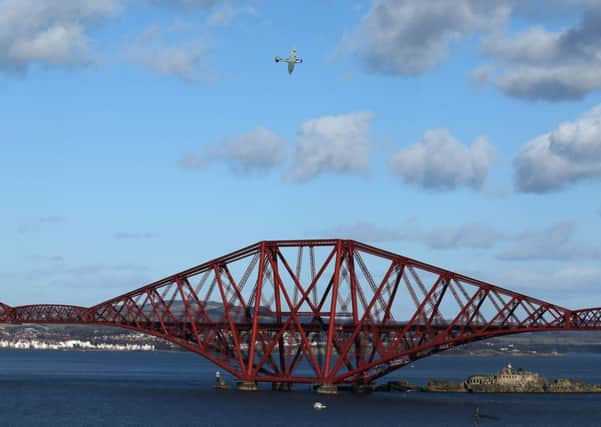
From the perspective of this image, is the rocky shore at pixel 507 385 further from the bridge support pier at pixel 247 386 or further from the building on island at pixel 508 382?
the bridge support pier at pixel 247 386

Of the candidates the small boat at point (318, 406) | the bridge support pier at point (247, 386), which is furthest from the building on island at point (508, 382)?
the small boat at point (318, 406)

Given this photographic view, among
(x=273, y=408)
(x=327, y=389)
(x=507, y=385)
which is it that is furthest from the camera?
(x=507, y=385)

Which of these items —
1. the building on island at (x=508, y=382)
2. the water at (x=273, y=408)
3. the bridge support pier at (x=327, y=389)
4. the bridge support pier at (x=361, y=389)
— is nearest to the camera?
the water at (x=273, y=408)

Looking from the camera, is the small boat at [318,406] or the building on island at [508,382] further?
the building on island at [508,382]

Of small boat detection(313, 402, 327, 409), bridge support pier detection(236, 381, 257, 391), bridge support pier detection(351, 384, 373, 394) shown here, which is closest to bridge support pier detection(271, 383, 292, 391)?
bridge support pier detection(236, 381, 257, 391)

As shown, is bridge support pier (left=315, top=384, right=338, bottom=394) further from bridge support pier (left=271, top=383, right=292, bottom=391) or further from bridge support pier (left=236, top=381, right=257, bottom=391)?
bridge support pier (left=271, top=383, right=292, bottom=391)

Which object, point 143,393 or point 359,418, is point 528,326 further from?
point 143,393

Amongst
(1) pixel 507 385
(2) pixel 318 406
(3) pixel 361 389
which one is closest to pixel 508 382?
(1) pixel 507 385

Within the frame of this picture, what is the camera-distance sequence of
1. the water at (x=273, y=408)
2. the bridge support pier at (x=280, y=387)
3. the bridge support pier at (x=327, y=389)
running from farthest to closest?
the bridge support pier at (x=280, y=387) < the bridge support pier at (x=327, y=389) < the water at (x=273, y=408)

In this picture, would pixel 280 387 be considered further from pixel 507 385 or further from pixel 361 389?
pixel 507 385

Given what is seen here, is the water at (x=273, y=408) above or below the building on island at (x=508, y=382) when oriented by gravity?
below

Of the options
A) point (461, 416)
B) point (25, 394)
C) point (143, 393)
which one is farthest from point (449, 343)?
point (25, 394)

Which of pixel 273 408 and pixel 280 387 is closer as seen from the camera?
pixel 273 408
